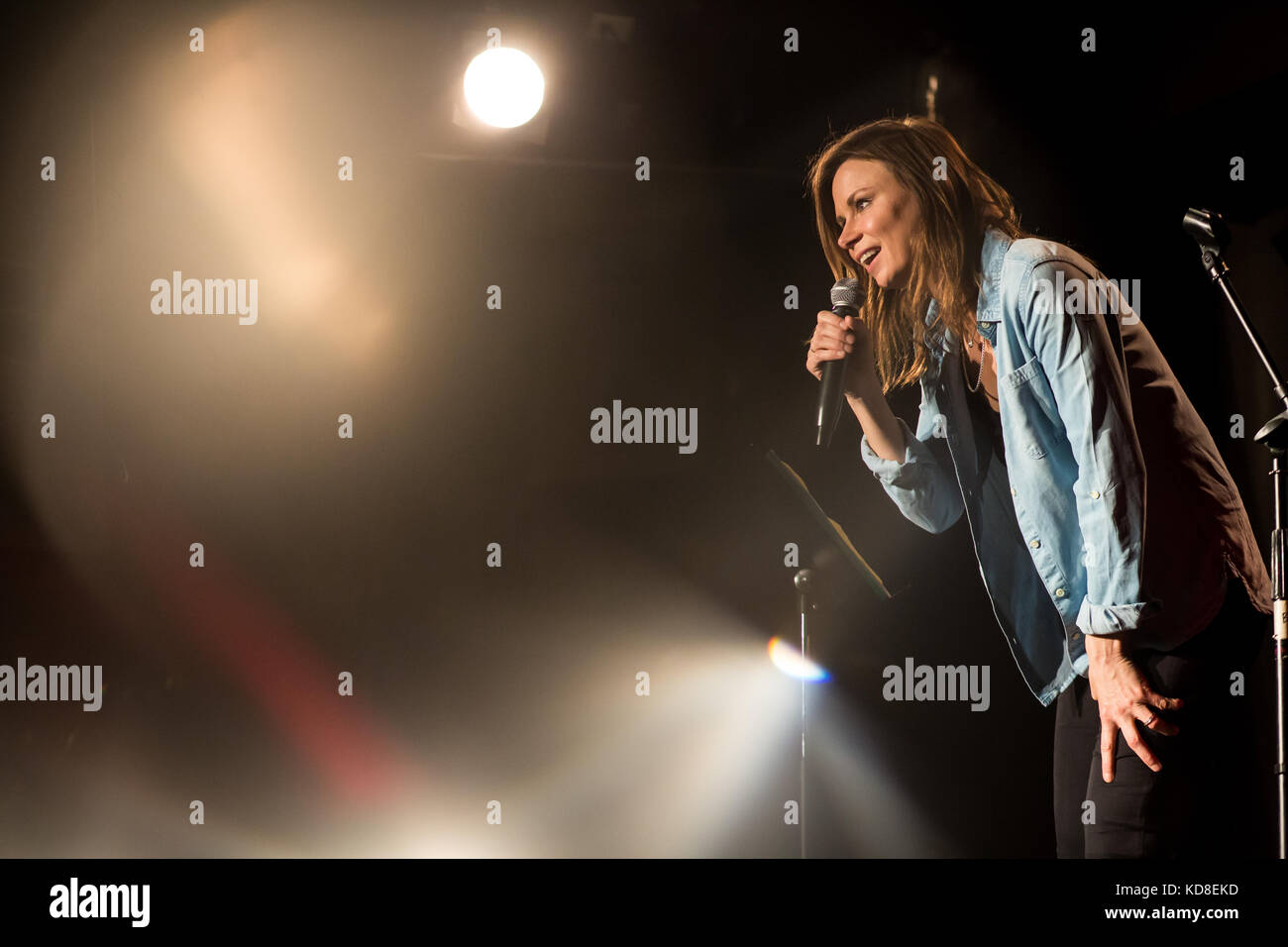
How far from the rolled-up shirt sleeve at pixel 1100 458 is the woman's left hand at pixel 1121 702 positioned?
0.16ft

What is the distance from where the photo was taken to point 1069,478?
1.93 m

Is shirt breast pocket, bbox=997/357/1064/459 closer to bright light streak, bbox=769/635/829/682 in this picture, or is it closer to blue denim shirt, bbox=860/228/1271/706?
blue denim shirt, bbox=860/228/1271/706

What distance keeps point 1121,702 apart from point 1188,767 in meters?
0.16

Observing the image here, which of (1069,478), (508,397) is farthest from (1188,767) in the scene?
(508,397)

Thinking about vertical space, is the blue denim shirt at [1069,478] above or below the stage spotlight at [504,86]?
below

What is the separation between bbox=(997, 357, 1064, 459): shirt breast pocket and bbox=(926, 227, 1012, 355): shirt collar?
122 millimetres

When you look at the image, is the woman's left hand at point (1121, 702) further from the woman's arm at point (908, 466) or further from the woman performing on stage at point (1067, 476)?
the woman's arm at point (908, 466)

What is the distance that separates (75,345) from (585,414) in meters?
1.21

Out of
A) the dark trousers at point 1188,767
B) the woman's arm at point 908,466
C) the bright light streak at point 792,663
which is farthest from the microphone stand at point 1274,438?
the bright light streak at point 792,663

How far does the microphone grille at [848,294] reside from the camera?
2.11 meters

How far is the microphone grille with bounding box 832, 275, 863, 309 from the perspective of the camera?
2.11 m

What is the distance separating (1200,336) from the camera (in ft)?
6.99

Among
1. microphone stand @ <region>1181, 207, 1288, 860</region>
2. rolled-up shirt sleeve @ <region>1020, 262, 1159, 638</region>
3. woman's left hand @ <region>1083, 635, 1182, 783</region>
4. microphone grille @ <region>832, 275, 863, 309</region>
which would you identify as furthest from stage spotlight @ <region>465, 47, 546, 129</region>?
woman's left hand @ <region>1083, 635, 1182, 783</region>

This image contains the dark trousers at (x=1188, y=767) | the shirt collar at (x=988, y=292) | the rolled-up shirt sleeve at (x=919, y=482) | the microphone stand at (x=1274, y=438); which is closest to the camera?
the dark trousers at (x=1188, y=767)
